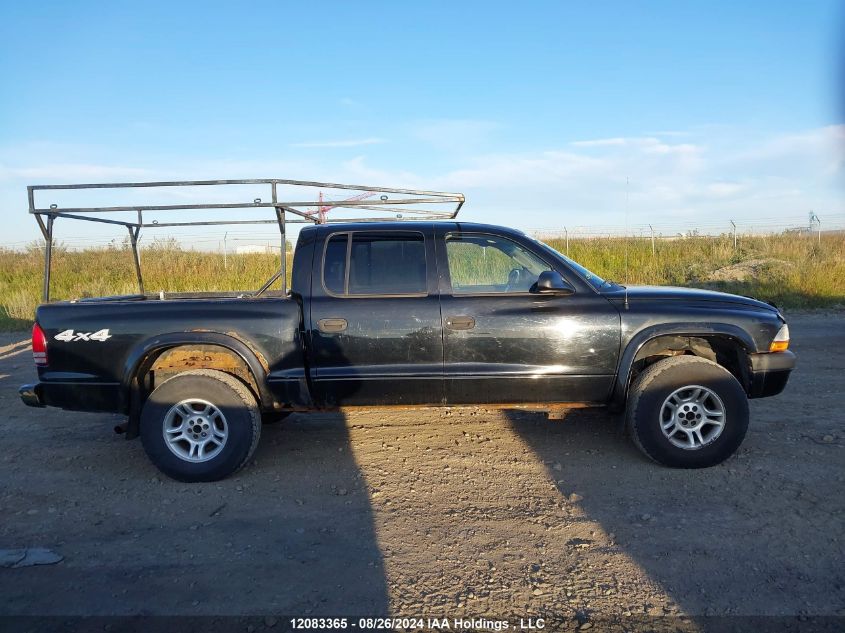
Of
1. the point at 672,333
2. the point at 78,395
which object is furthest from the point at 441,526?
the point at 78,395

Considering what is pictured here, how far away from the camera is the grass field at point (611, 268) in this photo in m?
12.4

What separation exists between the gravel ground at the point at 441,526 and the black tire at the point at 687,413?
0.47ft

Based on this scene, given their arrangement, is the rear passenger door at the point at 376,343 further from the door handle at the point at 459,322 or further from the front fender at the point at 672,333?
the front fender at the point at 672,333

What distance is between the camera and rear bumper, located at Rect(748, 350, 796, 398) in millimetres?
4383

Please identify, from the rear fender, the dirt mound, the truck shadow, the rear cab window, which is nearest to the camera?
the truck shadow

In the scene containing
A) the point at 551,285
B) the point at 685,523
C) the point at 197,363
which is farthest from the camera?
the point at 197,363

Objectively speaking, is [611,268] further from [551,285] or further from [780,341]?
[551,285]

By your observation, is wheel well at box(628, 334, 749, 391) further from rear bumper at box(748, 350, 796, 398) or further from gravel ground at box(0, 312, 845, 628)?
gravel ground at box(0, 312, 845, 628)

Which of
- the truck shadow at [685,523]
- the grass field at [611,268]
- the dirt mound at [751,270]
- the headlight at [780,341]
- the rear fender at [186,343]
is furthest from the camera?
the dirt mound at [751,270]

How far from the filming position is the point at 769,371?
4.38 m

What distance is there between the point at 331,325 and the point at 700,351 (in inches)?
113

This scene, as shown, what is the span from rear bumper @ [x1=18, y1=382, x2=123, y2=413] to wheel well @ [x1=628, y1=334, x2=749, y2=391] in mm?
3865

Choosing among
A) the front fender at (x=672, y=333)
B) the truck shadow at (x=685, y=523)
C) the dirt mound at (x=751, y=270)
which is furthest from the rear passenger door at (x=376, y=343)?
the dirt mound at (x=751, y=270)

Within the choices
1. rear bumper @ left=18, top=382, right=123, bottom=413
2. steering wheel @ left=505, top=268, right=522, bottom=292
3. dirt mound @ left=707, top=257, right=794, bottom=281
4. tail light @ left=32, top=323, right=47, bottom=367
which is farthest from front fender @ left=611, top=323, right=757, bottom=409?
dirt mound @ left=707, top=257, right=794, bottom=281
